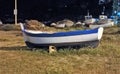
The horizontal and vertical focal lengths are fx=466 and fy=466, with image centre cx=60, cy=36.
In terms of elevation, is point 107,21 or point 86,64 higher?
point 86,64

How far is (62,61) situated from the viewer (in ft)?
48.9

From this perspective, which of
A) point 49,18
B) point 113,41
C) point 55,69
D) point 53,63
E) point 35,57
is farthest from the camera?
point 49,18

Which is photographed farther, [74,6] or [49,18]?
[74,6]

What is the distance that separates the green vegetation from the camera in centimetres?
1330

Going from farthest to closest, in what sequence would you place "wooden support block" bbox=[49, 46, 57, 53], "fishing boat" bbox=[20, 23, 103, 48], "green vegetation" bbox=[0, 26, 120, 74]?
"wooden support block" bbox=[49, 46, 57, 53]
"fishing boat" bbox=[20, 23, 103, 48]
"green vegetation" bbox=[0, 26, 120, 74]

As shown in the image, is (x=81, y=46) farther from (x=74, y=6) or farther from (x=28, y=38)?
(x=74, y=6)

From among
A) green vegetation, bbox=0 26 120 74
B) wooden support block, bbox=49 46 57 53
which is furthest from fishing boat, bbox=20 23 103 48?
green vegetation, bbox=0 26 120 74

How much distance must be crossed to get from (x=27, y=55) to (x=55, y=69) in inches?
121

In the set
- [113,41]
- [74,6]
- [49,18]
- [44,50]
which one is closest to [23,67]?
[44,50]

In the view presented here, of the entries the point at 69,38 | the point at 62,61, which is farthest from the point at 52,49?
the point at 62,61

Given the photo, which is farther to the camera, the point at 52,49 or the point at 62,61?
the point at 52,49

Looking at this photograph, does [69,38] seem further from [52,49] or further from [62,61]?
[62,61]

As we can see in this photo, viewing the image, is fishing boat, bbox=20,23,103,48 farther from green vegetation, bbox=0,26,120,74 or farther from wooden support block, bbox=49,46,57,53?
green vegetation, bbox=0,26,120,74

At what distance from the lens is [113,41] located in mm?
21953
